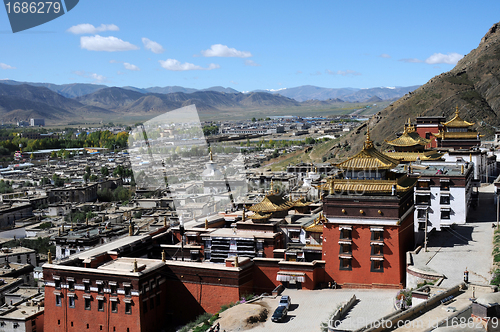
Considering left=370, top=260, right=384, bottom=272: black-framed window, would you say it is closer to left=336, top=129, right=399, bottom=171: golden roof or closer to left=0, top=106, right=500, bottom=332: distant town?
left=0, top=106, right=500, bottom=332: distant town

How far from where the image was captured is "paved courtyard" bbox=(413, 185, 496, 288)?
72.8ft

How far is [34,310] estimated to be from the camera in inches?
1187

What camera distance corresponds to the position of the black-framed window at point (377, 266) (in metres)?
24.2

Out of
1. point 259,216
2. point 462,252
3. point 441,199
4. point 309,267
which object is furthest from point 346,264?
point 441,199

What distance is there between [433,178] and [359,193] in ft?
29.4

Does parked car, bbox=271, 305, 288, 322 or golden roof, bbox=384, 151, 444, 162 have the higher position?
golden roof, bbox=384, 151, 444, 162

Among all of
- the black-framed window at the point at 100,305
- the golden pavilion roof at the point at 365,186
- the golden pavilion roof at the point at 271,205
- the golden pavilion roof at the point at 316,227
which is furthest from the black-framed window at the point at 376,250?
the black-framed window at the point at 100,305

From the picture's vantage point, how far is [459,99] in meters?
91.0

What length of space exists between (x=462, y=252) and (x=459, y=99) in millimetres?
72446

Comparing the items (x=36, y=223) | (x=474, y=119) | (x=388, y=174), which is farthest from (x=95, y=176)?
(x=388, y=174)

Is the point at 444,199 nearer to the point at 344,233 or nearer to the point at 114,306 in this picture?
the point at 344,233

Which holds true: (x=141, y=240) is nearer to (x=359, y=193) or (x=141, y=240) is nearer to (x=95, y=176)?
(x=359, y=193)

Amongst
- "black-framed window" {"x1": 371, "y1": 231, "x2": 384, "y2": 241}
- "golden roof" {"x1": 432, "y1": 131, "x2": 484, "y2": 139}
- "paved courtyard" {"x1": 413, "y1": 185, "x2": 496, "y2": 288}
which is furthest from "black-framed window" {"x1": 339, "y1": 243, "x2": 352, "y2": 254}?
"golden roof" {"x1": 432, "y1": 131, "x2": 484, "y2": 139}

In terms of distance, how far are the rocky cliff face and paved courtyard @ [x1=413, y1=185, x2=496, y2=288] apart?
2296 inches
